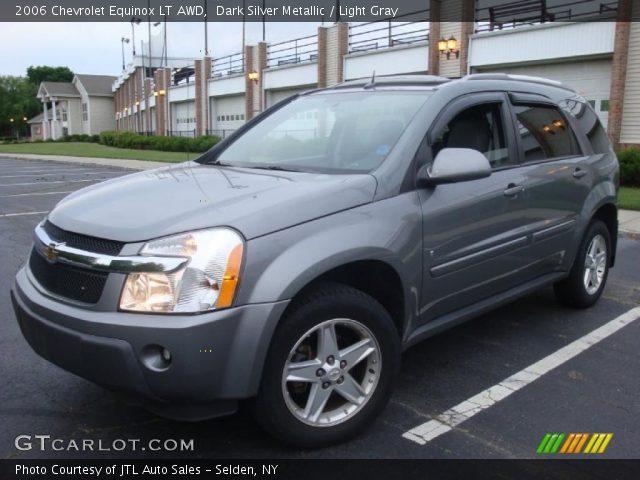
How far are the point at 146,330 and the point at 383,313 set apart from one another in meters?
1.18

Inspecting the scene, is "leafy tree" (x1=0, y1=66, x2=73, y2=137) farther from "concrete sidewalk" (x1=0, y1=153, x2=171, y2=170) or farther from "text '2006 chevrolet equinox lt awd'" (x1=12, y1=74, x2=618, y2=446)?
"text '2006 chevrolet equinox lt awd'" (x1=12, y1=74, x2=618, y2=446)

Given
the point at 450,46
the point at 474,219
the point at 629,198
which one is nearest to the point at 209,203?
the point at 474,219

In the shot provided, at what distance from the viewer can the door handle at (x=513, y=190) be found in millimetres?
4008

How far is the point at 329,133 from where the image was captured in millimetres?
3957

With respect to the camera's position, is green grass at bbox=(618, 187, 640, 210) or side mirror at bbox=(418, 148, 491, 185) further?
green grass at bbox=(618, 187, 640, 210)

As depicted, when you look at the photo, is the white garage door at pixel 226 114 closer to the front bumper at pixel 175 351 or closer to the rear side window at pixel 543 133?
the rear side window at pixel 543 133

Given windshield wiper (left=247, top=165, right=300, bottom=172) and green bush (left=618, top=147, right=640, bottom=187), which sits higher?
windshield wiper (left=247, top=165, right=300, bottom=172)

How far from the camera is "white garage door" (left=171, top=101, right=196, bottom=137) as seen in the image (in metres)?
49.4

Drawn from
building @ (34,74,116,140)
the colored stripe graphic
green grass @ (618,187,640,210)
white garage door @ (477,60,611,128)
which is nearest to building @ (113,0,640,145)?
white garage door @ (477,60,611,128)

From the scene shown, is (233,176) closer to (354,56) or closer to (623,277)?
(623,277)

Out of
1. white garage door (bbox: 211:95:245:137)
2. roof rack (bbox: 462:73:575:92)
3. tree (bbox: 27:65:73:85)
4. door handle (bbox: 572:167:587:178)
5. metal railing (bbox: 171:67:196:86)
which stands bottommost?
door handle (bbox: 572:167:587:178)

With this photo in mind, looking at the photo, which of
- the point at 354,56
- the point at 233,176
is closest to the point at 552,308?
the point at 233,176

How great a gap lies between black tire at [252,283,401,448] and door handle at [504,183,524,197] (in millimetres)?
1353

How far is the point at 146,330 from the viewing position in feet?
8.41
